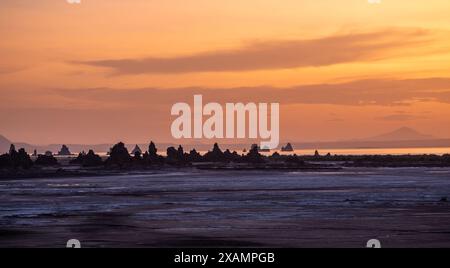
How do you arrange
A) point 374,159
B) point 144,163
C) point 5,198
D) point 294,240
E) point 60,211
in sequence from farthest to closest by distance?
point 374,159 → point 144,163 → point 5,198 → point 60,211 → point 294,240

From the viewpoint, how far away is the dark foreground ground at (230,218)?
26375 mm

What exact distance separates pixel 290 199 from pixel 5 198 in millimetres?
16760

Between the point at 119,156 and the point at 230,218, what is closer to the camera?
the point at 230,218

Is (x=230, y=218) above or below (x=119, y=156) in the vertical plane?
below

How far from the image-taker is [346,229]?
29141mm

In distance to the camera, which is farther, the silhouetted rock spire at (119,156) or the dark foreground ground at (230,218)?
the silhouetted rock spire at (119,156)

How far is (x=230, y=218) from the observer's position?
111 ft

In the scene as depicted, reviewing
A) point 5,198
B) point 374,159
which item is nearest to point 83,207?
point 5,198

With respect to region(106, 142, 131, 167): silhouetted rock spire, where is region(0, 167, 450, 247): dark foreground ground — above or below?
below

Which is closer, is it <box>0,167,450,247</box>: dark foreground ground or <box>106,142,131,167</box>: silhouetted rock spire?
<box>0,167,450,247</box>: dark foreground ground

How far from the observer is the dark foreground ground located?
26.4 meters

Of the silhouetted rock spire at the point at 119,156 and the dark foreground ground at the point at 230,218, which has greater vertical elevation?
the silhouetted rock spire at the point at 119,156
